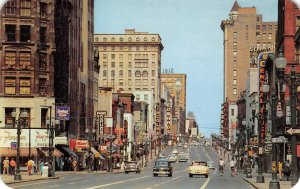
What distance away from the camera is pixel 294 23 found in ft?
330

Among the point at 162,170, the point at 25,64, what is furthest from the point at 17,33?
the point at 162,170

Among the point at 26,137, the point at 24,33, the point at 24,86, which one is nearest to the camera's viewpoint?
the point at 26,137

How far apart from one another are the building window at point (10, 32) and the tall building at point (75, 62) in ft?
24.4

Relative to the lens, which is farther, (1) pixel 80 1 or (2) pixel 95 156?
(1) pixel 80 1

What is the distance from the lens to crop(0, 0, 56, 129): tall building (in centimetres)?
9862

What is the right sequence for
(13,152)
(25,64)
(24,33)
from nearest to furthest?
(13,152) < (24,33) < (25,64)

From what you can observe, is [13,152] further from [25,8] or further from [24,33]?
[25,8]

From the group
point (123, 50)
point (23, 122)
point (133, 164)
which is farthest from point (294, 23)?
point (123, 50)

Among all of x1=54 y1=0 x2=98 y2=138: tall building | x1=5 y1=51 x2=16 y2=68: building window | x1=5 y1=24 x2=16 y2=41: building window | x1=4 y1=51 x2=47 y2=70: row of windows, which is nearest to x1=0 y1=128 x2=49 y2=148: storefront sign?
x1=54 y1=0 x2=98 y2=138: tall building

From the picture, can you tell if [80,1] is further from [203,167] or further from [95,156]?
[203,167]

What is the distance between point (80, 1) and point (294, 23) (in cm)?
4092

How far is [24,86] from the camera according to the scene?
3949 inches

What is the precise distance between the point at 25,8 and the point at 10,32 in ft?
11.2

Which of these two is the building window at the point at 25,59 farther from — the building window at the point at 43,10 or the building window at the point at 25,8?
the building window at the point at 43,10
